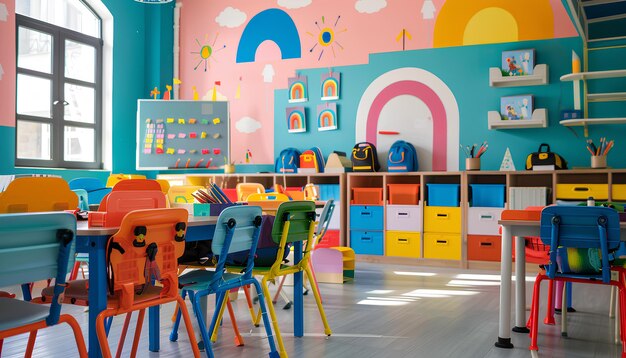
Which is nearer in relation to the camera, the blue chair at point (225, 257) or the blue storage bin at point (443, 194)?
the blue chair at point (225, 257)

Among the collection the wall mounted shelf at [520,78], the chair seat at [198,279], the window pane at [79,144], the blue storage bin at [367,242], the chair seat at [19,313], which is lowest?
the blue storage bin at [367,242]

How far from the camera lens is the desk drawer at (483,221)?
20.3 ft

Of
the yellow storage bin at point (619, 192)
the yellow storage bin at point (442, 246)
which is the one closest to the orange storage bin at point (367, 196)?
the yellow storage bin at point (442, 246)

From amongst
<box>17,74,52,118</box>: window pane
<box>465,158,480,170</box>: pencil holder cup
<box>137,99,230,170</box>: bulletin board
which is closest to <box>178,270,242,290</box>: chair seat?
<box>465,158,480,170</box>: pencil holder cup

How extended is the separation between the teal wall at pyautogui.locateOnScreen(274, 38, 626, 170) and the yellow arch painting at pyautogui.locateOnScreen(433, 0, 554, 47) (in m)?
0.09

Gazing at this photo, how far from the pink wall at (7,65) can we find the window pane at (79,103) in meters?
0.91

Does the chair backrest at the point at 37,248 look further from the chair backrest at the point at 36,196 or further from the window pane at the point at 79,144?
the window pane at the point at 79,144

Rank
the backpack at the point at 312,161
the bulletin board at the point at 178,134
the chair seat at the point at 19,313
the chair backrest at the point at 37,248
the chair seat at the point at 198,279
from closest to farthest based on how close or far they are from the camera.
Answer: the chair backrest at the point at 37,248
the chair seat at the point at 19,313
the chair seat at the point at 198,279
the backpack at the point at 312,161
the bulletin board at the point at 178,134

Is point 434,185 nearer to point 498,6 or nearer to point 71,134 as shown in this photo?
point 498,6

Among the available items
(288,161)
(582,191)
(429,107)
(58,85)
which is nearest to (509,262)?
(582,191)

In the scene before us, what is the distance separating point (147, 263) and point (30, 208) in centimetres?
137

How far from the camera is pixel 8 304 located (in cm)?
208

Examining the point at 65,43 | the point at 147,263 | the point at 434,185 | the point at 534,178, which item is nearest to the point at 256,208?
the point at 147,263

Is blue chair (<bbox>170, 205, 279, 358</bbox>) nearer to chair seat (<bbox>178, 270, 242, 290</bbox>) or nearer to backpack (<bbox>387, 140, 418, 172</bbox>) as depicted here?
chair seat (<bbox>178, 270, 242, 290</bbox>)
